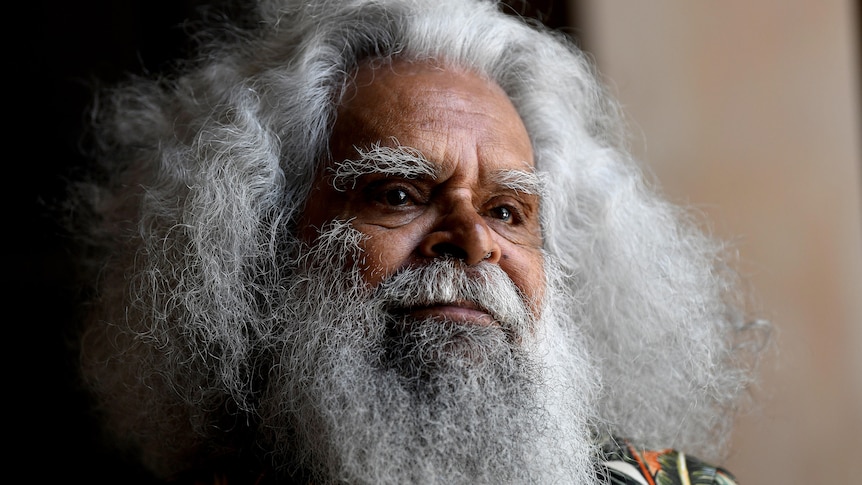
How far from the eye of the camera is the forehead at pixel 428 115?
155cm

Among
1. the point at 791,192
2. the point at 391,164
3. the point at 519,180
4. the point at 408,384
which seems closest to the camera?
the point at 408,384

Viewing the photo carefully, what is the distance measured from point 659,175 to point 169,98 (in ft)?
4.97

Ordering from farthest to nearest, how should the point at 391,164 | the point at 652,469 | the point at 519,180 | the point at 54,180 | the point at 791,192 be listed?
1. the point at 54,180
2. the point at 791,192
3. the point at 652,469
4. the point at 519,180
5. the point at 391,164

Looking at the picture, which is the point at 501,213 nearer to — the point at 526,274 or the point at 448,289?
the point at 526,274

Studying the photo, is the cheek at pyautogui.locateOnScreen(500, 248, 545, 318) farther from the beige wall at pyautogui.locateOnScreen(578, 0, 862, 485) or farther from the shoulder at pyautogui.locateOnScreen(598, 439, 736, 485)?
the beige wall at pyautogui.locateOnScreen(578, 0, 862, 485)

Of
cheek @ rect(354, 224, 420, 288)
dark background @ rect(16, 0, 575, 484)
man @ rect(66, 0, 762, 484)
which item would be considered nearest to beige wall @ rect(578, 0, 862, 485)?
man @ rect(66, 0, 762, 484)

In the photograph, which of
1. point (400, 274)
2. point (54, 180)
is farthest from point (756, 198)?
point (54, 180)

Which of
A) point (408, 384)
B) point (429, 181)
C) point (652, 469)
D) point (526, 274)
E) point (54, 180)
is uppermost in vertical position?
point (429, 181)

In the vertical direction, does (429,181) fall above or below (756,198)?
above

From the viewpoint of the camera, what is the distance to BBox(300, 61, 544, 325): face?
1463 millimetres

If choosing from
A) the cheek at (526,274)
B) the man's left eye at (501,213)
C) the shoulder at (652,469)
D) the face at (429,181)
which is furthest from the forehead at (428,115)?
the shoulder at (652,469)

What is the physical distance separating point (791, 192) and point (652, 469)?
1115 millimetres

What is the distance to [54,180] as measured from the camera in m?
2.60

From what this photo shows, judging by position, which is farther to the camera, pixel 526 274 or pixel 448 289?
pixel 526 274
